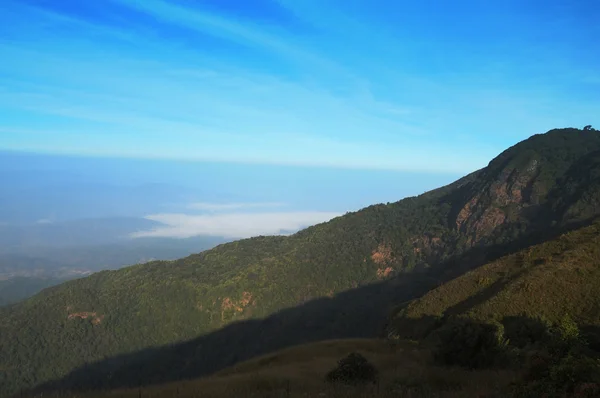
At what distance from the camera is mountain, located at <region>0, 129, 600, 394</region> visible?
204ft

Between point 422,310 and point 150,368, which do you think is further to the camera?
point 150,368

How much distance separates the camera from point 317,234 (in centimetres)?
9788

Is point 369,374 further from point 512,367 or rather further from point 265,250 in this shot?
point 265,250

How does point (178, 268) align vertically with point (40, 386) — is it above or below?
above

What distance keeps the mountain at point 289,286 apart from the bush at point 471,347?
41855 millimetres

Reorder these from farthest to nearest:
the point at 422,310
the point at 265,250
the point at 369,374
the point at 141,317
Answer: the point at 265,250, the point at 141,317, the point at 422,310, the point at 369,374

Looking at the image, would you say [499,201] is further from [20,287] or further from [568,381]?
[20,287]

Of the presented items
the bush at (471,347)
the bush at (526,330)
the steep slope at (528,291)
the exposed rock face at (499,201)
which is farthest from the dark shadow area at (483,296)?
the exposed rock face at (499,201)

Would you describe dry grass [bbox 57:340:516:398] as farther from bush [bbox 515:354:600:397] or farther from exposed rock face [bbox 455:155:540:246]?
exposed rock face [bbox 455:155:540:246]

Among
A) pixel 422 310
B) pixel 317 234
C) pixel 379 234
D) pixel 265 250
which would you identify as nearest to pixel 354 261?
pixel 379 234

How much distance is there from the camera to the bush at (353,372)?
36.8 ft

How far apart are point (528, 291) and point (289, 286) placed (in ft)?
194

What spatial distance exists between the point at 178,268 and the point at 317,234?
3314cm

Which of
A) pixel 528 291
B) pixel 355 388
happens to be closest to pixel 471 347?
pixel 355 388
